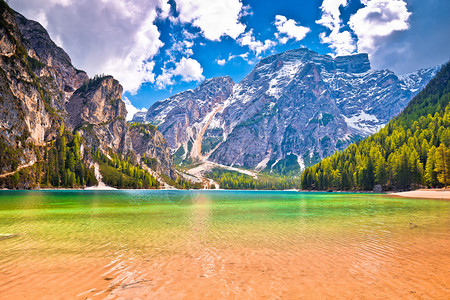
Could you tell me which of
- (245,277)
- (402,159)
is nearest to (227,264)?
(245,277)

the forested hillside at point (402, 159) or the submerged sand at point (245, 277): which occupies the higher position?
the forested hillside at point (402, 159)

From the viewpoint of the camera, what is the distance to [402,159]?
9912 cm

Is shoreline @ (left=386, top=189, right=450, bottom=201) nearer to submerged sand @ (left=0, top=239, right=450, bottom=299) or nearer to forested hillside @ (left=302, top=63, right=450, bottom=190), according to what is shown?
forested hillside @ (left=302, top=63, right=450, bottom=190)

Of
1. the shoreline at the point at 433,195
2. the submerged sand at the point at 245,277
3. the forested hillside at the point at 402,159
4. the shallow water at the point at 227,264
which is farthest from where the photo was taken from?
the forested hillside at the point at 402,159

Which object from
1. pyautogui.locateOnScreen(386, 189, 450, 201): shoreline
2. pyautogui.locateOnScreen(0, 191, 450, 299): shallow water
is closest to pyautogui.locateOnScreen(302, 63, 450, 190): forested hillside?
pyautogui.locateOnScreen(386, 189, 450, 201): shoreline

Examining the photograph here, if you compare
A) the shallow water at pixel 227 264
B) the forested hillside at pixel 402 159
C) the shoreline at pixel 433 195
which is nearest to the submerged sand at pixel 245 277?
the shallow water at pixel 227 264

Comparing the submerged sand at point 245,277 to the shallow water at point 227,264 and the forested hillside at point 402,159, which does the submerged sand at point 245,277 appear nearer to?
the shallow water at point 227,264

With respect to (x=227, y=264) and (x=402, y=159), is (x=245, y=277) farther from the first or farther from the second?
(x=402, y=159)

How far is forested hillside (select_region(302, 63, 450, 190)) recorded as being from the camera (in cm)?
8806

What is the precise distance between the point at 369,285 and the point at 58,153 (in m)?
219

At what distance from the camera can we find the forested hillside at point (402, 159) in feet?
289

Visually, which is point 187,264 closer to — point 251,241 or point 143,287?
point 143,287

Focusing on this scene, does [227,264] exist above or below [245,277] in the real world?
below

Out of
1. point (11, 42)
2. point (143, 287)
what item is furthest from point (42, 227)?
point (11, 42)
